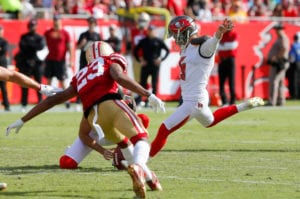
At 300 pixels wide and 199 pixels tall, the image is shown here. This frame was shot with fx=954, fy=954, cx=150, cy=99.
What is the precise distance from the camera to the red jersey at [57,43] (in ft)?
66.5

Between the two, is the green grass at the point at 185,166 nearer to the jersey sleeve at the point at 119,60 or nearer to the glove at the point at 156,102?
the glove at the point at 156,102

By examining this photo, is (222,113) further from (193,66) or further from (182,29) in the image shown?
(182,29)

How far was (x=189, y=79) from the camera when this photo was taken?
1098 centimetres

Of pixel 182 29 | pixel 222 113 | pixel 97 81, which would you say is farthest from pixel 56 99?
pixel 222 113

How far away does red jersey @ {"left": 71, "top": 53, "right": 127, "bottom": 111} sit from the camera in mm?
8422

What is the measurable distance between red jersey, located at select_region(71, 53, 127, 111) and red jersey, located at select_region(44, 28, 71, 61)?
11808mm

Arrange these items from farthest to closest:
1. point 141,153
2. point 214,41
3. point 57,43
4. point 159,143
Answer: point 57,43, point 214,41, point 159,143, point 141,153

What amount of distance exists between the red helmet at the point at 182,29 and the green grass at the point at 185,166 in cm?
140

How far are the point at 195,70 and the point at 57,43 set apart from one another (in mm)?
9693

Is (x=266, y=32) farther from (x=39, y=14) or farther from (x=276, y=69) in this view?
(x=39, y=14)

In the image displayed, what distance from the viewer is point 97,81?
27.6 ft

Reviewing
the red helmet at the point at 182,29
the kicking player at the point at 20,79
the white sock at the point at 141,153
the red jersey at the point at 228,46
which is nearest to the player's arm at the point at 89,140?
the kicking player at the point at 20,79

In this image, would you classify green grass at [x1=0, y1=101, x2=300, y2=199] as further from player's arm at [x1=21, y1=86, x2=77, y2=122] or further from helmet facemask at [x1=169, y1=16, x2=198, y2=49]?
helmet facemask at [x1=169, y1=16, x2=198, y2=49]

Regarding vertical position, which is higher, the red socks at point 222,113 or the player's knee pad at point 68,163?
the red socks at point 222,113
